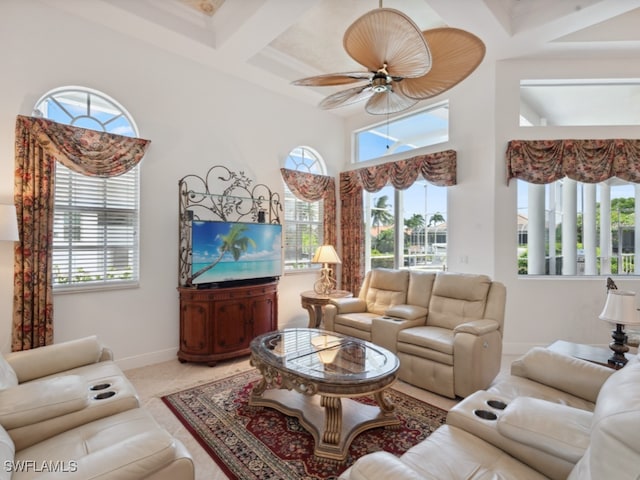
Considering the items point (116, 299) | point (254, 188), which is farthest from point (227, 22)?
point (116, 299)

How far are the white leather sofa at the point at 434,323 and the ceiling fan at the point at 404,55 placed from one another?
2044 millimetres

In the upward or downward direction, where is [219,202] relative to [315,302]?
upward

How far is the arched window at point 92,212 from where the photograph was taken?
3.23m

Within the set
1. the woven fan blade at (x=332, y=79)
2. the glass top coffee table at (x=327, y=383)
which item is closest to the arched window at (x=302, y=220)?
the glass top coffee table at (x=327, y=383)

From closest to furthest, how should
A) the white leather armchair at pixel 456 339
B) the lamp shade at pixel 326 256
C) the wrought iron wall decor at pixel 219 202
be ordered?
the white leather armchair at pixel 456 339 < the wrought iron wall decor at pixel 219 202 < the lamp shade at pixel 326 256

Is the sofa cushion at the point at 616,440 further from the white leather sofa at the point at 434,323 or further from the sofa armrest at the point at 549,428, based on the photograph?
the white leather sofa at the point at 434,323

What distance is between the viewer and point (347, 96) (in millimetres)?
2654

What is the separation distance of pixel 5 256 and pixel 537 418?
4070mm

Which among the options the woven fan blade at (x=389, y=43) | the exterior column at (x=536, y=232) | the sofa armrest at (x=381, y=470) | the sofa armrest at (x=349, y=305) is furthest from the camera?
the exterior column at (x=536, y=232)

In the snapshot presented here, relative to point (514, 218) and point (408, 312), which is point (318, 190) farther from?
point (514, 218)

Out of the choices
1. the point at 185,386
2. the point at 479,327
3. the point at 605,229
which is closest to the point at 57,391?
the point at 185,386

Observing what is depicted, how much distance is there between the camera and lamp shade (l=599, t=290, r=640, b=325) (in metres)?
2.26

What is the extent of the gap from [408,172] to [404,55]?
9.47ft

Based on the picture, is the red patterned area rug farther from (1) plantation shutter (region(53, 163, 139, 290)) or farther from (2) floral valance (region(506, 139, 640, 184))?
(2) floral valance (region(506, 139, 640, 184))
